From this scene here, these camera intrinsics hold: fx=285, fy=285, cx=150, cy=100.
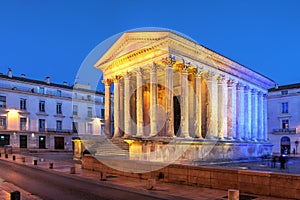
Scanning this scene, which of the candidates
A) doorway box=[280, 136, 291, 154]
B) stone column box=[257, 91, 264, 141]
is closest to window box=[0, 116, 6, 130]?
stone column box=[257, 91, 264, 141]

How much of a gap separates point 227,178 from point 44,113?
144 feet

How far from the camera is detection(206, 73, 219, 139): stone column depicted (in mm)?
29156

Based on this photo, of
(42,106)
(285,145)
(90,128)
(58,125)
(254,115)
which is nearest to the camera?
(254,115)

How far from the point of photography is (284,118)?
53062mm

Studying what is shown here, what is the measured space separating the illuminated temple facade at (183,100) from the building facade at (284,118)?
15.6 meters

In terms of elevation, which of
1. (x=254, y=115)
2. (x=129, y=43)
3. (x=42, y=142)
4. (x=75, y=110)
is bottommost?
(x=42, y=142)

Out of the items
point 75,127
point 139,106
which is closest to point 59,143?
point 75,127

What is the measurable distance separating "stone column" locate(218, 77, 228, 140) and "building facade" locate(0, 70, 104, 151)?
3172 cm

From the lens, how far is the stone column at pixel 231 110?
31.5 meters

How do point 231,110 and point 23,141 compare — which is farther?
point 23,141

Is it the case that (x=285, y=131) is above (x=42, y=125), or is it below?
below

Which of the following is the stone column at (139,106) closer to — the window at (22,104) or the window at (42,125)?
the window at (22,104)

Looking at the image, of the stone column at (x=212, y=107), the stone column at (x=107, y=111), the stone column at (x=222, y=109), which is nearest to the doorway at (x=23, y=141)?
the stone column at (x=107, y=111)

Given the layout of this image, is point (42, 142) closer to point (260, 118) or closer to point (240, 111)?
point (240, 111)
